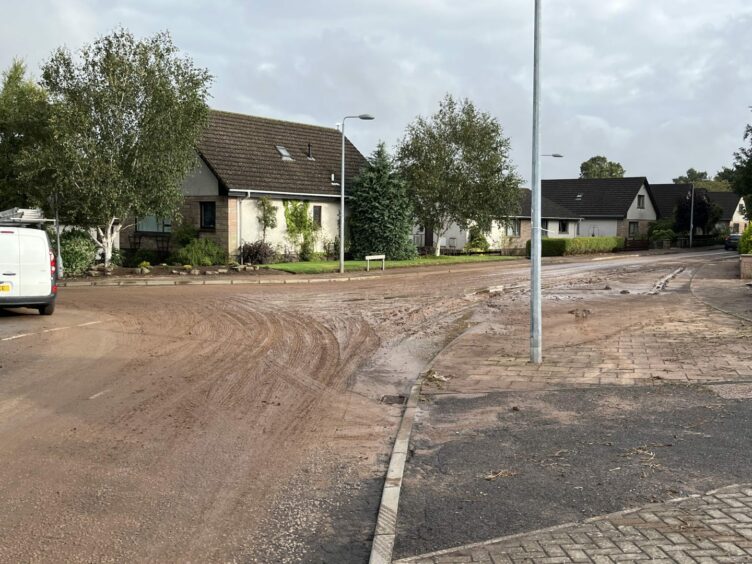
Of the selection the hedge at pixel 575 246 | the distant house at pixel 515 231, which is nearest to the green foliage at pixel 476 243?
the distant house at pixel 515 231

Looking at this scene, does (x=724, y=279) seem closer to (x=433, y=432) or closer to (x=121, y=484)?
(x=433, y=432)

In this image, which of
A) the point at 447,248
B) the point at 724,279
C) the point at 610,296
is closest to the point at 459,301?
the point at 610,296

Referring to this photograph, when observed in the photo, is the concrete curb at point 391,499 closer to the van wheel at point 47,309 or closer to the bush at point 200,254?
the van wheel at point 47,309

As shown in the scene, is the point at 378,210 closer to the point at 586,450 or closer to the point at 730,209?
the point at 586,450

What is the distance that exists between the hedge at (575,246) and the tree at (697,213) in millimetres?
14099

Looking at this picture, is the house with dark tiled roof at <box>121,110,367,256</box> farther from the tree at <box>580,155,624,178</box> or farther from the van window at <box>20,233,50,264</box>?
the tree at <box>580,155,624,178</box>

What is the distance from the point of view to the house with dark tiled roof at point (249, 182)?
30969 mm

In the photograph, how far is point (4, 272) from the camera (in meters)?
14.3

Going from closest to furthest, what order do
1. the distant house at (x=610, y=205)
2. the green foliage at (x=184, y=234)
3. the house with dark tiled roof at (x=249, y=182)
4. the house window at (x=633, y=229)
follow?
the house with dark tiled roof at (x=249, y=182) → the green foliage at (x=184, y=234) → the distant house at (x=610, y=205) → the house window at (x=633, y=229)

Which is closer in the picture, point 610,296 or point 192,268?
point 610,296

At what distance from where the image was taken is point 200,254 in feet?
94.0

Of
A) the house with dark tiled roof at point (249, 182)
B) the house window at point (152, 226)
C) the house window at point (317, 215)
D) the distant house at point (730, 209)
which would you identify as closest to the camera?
the house with dark tiled roof at point (249, 182)

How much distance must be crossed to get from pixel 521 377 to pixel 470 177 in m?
30.2

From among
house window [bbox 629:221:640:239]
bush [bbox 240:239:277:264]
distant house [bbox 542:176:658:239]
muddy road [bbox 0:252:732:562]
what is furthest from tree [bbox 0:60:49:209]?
house window [bbox 629:221:640:239]
